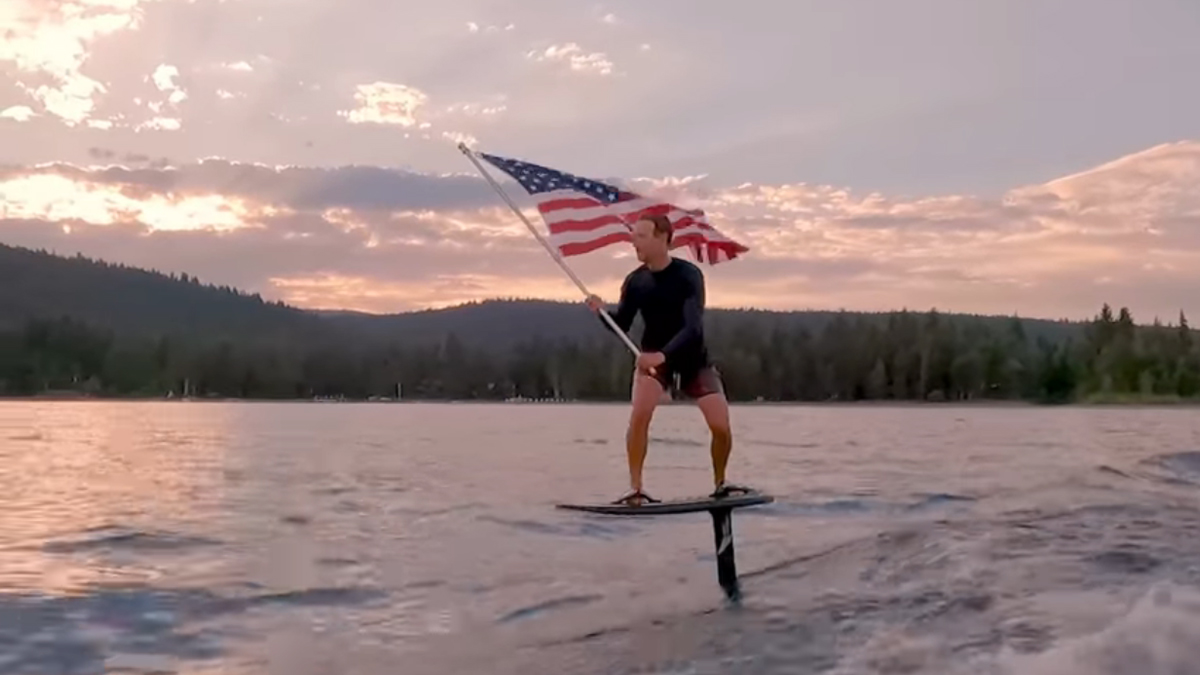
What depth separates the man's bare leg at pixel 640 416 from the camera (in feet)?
39.7

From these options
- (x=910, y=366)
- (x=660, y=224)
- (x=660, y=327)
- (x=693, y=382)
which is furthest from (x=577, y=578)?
(x=910, y=366)

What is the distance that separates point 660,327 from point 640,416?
→ 871 millimetres

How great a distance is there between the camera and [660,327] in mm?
11969

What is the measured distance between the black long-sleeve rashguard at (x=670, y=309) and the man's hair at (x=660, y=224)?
0.88 feet

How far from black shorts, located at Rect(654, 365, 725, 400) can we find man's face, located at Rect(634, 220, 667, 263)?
43.9 inches

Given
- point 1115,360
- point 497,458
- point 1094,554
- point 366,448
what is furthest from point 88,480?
point 1115,360

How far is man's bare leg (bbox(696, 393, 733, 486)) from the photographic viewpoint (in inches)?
489

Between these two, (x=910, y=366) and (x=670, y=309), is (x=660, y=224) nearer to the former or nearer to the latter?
(x=670, y=309)

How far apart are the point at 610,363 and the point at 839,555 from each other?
173095 millimetres

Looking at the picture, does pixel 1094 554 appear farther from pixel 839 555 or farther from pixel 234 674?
pixel 234 674

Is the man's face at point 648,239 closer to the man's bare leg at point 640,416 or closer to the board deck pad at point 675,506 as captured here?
the man's bare leg at point 640,416

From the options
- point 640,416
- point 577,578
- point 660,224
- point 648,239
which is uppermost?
point 660,224

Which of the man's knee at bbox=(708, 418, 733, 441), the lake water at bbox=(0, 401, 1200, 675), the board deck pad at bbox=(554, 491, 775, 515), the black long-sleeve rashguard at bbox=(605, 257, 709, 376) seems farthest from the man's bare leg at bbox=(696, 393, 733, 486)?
the lake water at bbox=(0, 401, 1200, 675)

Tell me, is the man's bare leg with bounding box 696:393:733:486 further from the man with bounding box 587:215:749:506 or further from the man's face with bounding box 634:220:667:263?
the man's face with bounding box 634:220:667:263
